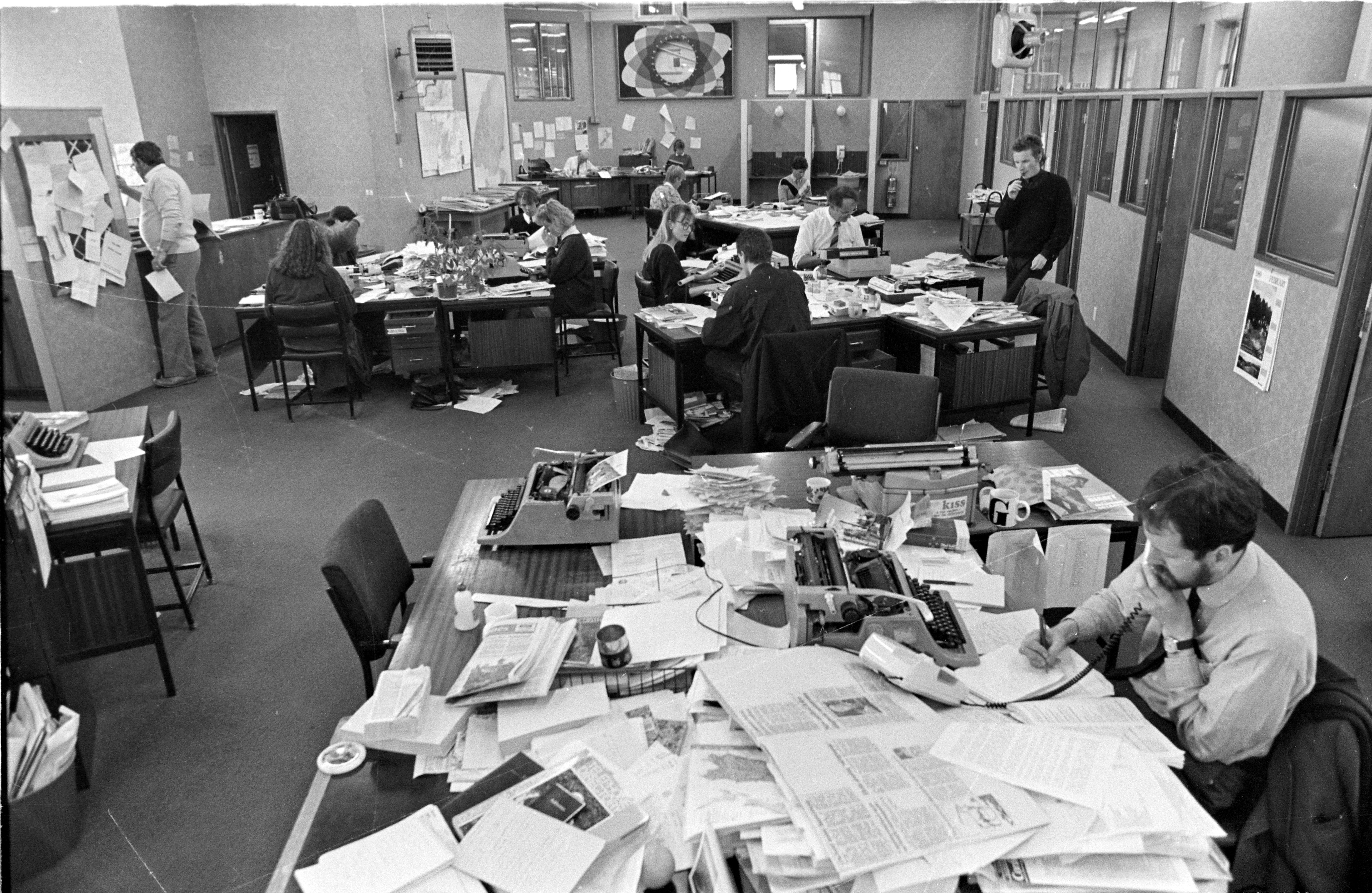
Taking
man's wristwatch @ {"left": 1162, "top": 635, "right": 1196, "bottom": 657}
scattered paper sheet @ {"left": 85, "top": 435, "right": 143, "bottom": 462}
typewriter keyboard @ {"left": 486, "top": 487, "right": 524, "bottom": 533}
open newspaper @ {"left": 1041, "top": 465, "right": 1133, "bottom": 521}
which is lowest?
open newspaper @ {"left": 1041, "top": 465, "right": 1133, "bottom": 521}

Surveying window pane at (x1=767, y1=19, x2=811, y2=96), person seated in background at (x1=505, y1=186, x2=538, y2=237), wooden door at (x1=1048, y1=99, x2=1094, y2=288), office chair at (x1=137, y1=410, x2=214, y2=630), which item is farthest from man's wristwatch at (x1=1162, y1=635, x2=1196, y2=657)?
window pane at (x1=767, y1=19, x2=811, y2=96)

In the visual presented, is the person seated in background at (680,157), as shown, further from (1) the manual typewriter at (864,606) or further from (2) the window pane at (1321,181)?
(1) the manual typewriter at (864,606)

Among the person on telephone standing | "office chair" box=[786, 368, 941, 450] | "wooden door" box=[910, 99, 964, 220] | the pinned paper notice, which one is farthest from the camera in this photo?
"wooden door" box=[910, 99, 964, 220]

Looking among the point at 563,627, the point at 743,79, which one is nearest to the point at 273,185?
the point at 743,79

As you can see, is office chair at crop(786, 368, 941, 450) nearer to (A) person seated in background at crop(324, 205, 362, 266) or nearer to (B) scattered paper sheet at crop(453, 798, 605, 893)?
(B) scattered paper sheet at crop(453, 798, 605, 893)

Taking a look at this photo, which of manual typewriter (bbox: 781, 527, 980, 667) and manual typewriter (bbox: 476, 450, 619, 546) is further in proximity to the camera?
manual typewriter (bbox: 476, 450, 619, 546)

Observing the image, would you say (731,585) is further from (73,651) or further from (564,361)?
(564,361)

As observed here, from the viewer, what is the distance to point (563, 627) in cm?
210

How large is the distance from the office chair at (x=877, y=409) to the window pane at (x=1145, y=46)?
269 inches

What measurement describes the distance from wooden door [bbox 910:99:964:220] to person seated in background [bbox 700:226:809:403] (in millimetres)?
10102

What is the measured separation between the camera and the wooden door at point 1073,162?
7.38 meters

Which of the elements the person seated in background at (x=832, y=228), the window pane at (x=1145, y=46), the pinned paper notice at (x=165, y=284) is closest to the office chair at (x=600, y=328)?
the person seated in background at (x=832, y=228)

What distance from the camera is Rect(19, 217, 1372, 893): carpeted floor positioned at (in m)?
2.46

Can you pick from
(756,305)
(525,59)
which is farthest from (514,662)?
(525,59)
